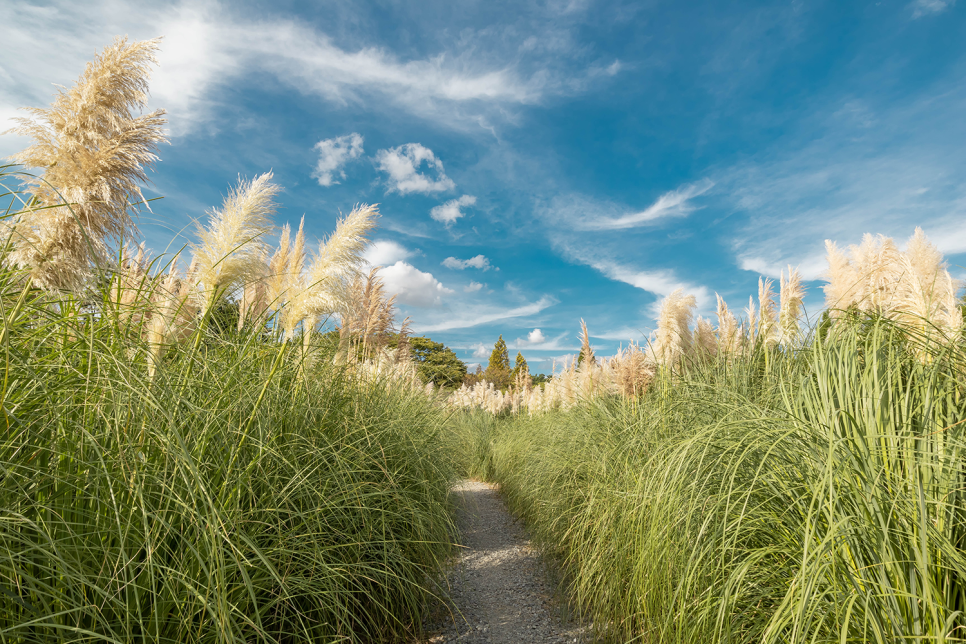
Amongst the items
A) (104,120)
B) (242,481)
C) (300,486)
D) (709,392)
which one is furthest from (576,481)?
(104,120)

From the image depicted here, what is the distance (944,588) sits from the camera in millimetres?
1387

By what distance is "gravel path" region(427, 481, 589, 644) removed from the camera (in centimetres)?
322

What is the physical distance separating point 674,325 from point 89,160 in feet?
16.9

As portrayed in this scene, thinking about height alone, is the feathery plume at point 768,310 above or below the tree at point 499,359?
below

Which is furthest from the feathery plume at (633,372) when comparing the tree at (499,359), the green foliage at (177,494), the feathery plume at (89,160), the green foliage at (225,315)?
the tree at (499,359)

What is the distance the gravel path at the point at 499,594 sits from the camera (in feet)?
10.6

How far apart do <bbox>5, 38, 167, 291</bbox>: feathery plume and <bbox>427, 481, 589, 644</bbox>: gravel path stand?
119 inches

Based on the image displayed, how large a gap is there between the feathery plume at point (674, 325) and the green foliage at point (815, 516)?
1.91 m

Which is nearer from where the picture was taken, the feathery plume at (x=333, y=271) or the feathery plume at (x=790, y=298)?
the feathery plume at (x=333, y=271)

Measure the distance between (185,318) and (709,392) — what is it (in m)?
3.50

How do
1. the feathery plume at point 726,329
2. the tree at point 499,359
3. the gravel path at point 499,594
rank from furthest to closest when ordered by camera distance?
1. the tree at point 499,359
2. the feathery plume at point 726,329
3. the gravel path at point 499,594

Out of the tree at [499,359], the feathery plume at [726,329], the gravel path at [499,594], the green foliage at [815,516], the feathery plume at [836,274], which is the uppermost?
the tree at [499,359]

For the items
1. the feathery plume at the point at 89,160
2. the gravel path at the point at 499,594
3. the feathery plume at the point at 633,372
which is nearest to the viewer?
the feathery plume at the point at 89,160

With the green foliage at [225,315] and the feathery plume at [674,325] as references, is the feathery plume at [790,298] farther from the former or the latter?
the green foliage at [225,315]
